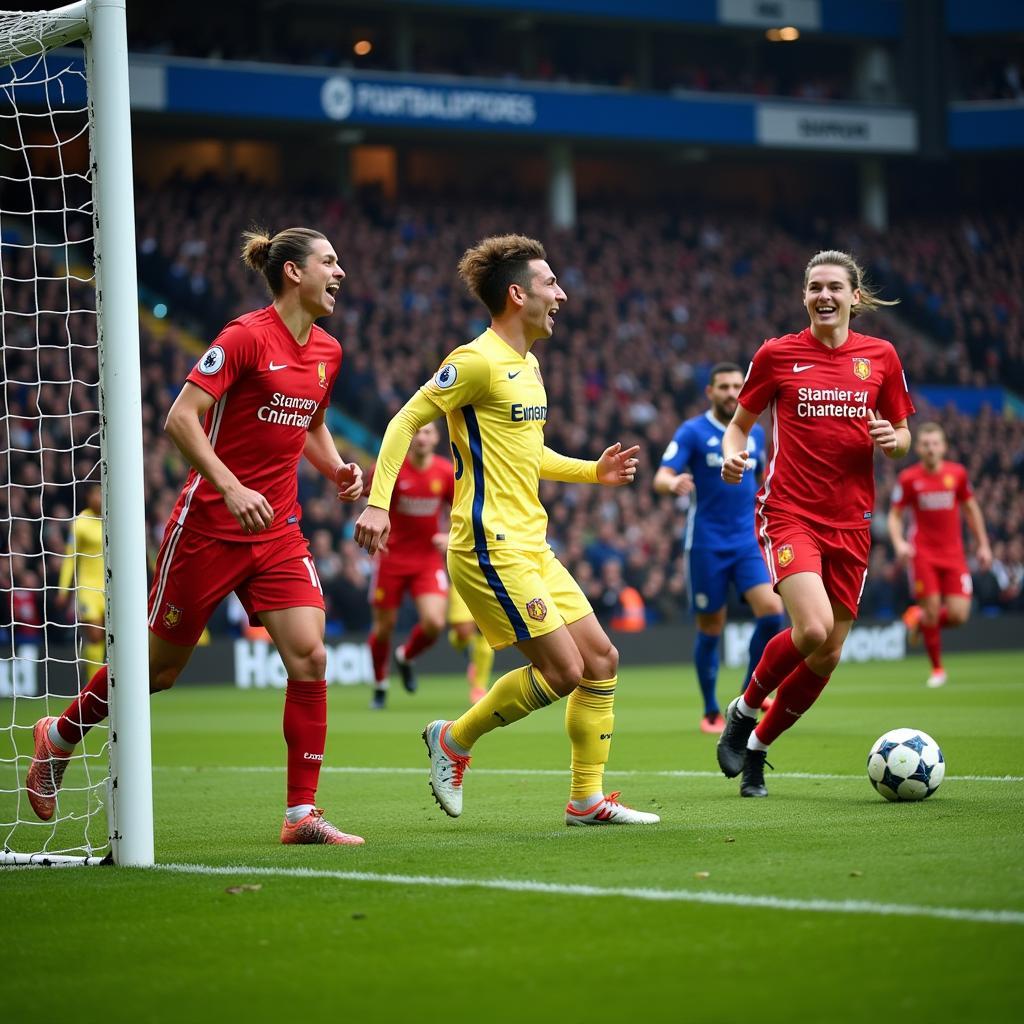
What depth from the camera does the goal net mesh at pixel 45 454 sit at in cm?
731

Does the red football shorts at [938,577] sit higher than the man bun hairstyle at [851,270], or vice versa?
the man bun hairstyle at [851,270]

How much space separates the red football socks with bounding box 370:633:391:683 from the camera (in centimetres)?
1566

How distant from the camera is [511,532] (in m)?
6.89

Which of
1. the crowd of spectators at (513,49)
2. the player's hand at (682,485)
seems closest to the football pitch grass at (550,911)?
the player's hand at (682,485)

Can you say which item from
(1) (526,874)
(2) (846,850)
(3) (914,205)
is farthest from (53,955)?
(3) (914,205)

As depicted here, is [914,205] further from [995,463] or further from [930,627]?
[930,627]

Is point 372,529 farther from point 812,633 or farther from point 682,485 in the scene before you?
point 682,485

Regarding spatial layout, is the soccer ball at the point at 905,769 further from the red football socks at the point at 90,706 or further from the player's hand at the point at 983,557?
the player's hand at the point at 983,557

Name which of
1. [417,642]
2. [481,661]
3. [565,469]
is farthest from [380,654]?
[565,469]

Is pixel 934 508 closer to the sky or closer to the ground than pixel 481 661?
closer to the sky

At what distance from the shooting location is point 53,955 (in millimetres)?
4535

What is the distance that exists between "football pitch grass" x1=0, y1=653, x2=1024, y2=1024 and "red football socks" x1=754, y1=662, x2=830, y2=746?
333 millimetres

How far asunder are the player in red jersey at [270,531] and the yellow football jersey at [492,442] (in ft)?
1.52

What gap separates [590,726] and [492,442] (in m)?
1.27
